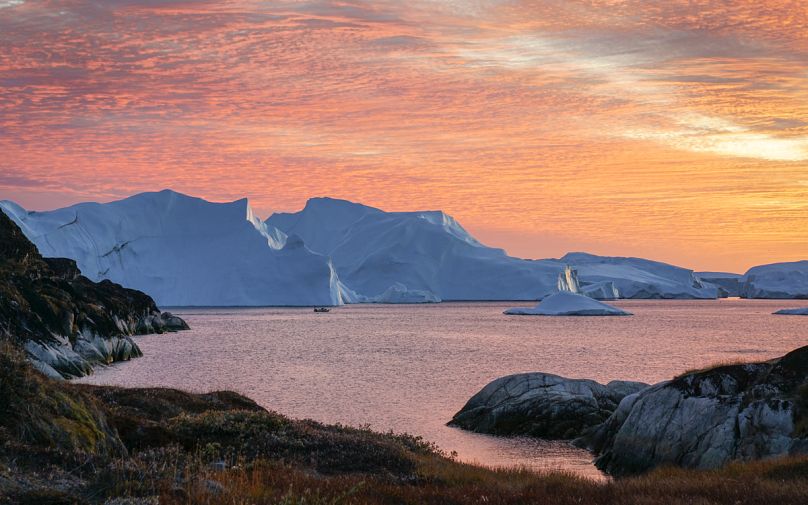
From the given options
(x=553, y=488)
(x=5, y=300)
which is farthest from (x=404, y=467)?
(x=5, y=300)

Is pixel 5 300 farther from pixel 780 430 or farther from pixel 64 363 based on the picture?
pixel 780 430

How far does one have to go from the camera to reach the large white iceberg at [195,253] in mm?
165000

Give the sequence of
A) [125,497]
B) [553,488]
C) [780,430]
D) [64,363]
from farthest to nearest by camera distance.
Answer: [64,363], [780,430], [553,488], [125,497]

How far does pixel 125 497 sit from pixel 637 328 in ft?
387

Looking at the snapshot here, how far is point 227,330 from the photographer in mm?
109500

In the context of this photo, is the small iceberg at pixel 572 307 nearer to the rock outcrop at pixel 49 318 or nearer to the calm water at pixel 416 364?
the calm water at pixel 416 364

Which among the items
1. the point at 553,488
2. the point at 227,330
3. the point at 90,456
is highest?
the point at 90,456

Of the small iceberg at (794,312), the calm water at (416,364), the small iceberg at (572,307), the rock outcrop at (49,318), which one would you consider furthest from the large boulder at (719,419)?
the small iceberg at (794,312)

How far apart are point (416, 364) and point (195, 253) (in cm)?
12289

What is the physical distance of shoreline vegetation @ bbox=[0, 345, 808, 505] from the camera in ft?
30.5

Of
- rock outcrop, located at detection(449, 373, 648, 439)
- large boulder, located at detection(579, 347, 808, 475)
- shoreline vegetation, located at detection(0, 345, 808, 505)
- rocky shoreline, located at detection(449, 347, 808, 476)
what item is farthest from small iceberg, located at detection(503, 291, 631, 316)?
shoreline vegetation, located at detection(0, 345, 808, 505)

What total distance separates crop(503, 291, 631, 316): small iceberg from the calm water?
148 ft

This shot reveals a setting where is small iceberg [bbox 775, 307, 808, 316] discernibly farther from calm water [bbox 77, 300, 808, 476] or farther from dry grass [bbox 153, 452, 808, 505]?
dry grass [bbox 153, 452, 808, 505]

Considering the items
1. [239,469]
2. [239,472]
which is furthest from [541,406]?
[239,469]
